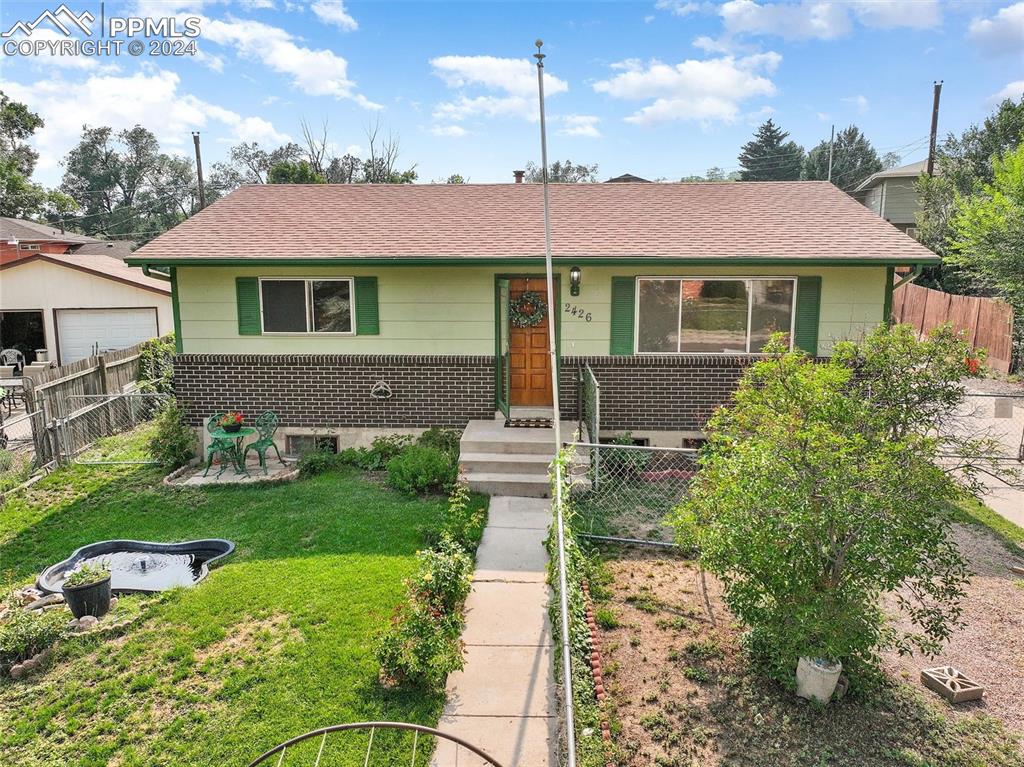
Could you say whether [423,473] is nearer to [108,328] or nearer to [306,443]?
[306,443]

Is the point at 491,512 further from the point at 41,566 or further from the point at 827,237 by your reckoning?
the point at 827,237

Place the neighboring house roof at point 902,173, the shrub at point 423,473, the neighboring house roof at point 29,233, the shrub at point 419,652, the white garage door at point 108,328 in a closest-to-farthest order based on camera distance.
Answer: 1. the shrub at point 419,652
2. the shrub at point 423,473
3. the white garage door at point 108,328
4. the neighboring house roof at point 29,233
5. the neighboring house roof at point 902,173

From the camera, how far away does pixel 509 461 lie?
28.0 feet

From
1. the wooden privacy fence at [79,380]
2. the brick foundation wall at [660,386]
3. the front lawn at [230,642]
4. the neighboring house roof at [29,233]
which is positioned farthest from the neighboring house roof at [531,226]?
the neighboring house roof at [29,233]

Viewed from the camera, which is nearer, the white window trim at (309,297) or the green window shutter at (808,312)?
the green window shutter at (808,312)

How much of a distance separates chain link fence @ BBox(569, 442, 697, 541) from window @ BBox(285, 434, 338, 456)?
3.90 meters

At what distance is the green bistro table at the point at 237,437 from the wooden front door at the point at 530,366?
12.7 feet

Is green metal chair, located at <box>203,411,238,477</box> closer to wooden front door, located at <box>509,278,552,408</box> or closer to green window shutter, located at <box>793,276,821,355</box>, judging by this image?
wooden front door, located at <box>509,278,552,408</box>

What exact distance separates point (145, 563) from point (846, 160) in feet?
239

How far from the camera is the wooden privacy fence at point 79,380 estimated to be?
10.6 meters

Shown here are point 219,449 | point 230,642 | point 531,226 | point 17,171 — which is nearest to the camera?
point 230,642

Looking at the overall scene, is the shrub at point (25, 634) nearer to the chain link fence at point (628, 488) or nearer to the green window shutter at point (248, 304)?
the chain link fence at point (628, 488)

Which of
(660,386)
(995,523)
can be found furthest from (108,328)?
(995,523)

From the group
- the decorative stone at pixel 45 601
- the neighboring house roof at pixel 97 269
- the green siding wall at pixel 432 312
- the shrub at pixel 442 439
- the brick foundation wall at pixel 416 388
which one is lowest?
the decorative stone at pixel 45 601
